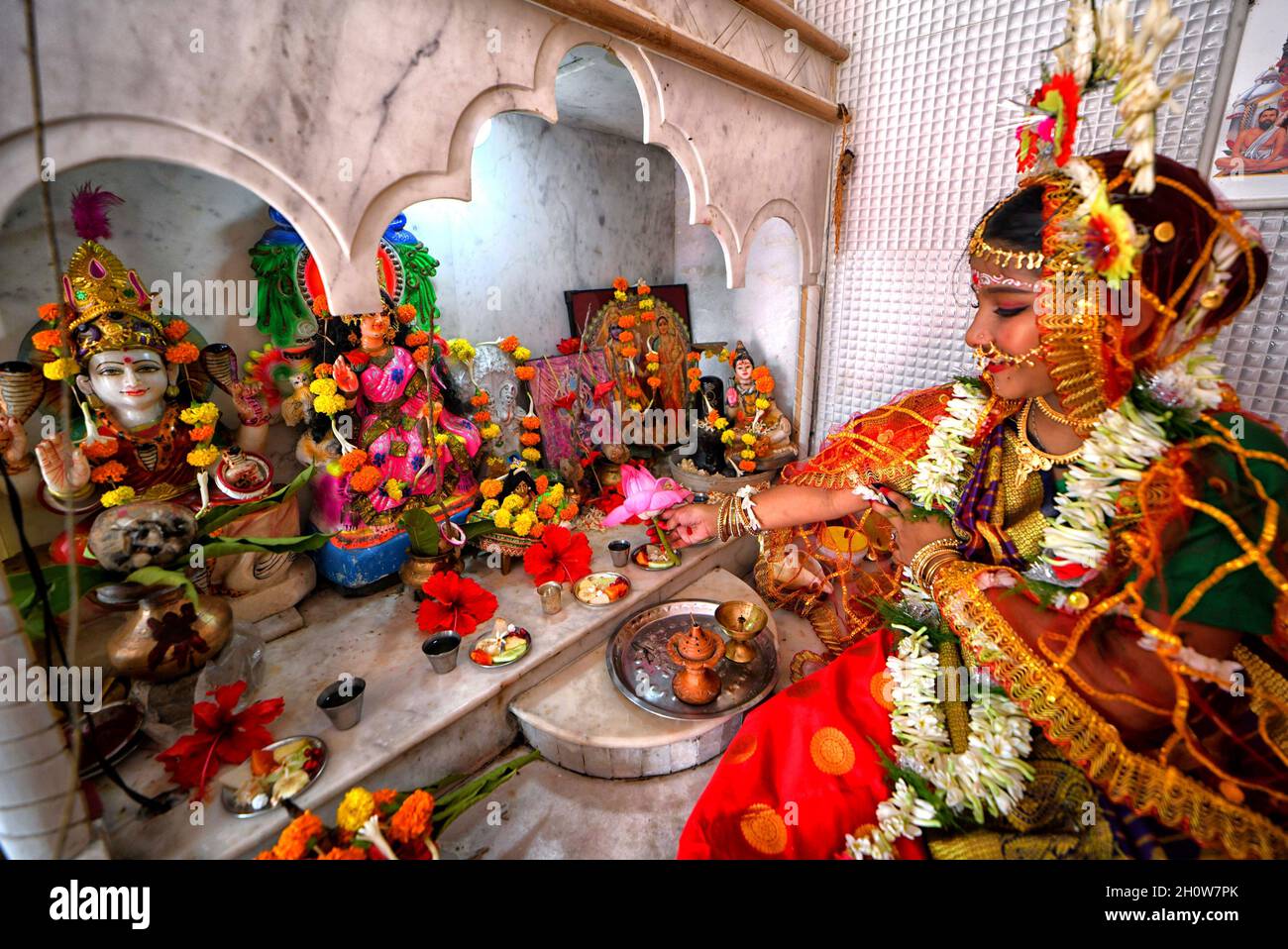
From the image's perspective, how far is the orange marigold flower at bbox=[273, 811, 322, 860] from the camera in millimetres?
1318

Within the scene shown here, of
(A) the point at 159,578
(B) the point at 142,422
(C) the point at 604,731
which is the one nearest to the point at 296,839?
(A) the point at 159,578

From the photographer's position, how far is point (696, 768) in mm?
2215

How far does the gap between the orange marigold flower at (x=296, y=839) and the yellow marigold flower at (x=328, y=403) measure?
166 centimetres

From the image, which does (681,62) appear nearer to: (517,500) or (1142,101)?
(1142,101)

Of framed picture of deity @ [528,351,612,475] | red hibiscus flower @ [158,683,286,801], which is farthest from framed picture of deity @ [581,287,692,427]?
red hibiscus flower @ [158,683,286,801]

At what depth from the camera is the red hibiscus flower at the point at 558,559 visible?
2.77 meters

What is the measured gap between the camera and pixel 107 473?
2.04m

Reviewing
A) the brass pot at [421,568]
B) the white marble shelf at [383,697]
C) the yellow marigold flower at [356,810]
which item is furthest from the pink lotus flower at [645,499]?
the yellow marigold flower at [356,810]

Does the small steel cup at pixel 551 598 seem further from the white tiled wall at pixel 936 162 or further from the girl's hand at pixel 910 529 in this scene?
the white tiled wall at pixel 936 162

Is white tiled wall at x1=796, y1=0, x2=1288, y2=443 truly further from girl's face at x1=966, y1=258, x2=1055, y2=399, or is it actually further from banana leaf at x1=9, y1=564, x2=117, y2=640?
banana leaf at x1=9, y1=564, x2=117, y2=640

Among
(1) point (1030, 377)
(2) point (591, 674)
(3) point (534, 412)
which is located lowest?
(2) point (591, 674)

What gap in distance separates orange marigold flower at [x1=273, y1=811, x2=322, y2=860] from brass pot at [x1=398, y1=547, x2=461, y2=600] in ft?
4.09

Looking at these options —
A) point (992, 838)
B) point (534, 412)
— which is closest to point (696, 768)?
point (992, 838)

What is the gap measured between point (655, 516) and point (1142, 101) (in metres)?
2.15
